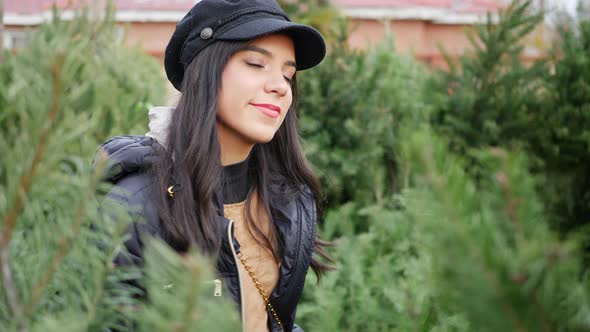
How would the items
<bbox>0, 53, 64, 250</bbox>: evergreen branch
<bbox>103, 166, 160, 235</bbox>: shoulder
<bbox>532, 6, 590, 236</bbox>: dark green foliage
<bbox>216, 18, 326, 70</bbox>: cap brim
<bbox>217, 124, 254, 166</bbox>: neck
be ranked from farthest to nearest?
<bbox>532, 6, 590, 236</bbox>: dark green foliage, <bbox>217, 124, 254, 166</bbox>: neck, <bbox>216, 18, 326, 70</bbox>: cap brim, <bbox>103, 166, 160, 235</bbox>: shoulder, <bbox>0, 53, 64, 250</bbox>: evergreen branch

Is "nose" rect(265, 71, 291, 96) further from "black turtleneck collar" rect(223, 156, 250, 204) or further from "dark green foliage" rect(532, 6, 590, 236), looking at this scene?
"dark green foliage" rect(532, 6, 590, 236)

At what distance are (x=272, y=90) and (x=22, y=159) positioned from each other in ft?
5.23

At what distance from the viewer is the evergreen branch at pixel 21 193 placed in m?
0.76

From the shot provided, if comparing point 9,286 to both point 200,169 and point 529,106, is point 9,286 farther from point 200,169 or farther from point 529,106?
point 529,106

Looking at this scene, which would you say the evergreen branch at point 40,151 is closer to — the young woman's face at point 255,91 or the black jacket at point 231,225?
the black jacket at point 231,225

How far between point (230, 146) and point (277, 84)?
0.30 meters

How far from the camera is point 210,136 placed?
2334 millimetres

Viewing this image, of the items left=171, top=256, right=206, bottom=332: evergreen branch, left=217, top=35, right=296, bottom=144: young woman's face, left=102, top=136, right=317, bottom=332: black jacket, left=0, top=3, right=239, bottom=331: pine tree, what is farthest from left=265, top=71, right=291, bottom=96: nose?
left=171, top=256, right=206, bottom=332: evergreen branch

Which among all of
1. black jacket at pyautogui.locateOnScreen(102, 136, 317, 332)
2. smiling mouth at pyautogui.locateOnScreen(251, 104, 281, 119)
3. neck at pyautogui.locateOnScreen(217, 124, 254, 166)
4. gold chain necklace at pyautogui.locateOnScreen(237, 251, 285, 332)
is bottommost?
gold chain necklace at pyautogui.locateOnScreen(237, 251, 285, 332)

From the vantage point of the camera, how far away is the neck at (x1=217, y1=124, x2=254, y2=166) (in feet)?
8.02

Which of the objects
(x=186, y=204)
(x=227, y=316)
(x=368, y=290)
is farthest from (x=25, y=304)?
(x=368, y=290)

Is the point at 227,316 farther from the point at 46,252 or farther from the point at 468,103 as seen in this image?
the point at 468,103

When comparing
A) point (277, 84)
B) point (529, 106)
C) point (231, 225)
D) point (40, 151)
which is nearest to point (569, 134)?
point (529, 106)

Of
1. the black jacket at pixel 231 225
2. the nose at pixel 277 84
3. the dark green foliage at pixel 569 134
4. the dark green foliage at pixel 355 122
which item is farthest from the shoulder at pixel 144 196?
the dark green foliage at pixel 569 134
